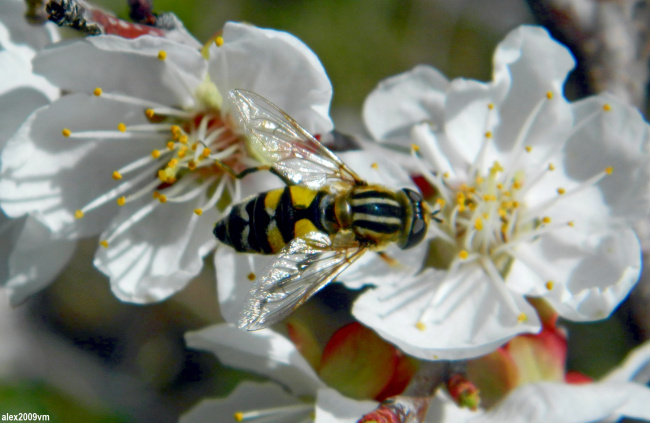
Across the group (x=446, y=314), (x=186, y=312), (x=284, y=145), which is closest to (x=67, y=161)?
(x=284, y=145)

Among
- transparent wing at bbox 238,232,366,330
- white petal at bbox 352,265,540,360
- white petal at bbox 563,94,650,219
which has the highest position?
white petal at bbox 563,94,650,219

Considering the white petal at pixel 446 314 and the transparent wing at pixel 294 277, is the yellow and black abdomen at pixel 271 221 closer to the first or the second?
the transparent wing at pixel 294 277

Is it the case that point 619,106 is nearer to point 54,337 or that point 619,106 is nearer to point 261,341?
point 261,341

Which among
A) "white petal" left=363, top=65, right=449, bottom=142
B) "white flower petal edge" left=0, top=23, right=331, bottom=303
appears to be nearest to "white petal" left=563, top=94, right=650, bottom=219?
"white petal" left=363, top=65, right=449, bottom=142

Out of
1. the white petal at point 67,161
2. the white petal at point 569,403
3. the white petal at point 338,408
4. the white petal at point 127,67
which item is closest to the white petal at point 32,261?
the white petal at point 67,161

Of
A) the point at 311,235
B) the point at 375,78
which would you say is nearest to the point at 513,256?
the point at 311,235

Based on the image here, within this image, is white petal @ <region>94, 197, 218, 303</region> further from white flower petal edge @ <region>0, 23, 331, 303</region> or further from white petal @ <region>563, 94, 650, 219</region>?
white petal @ <region>563, 94, 650, 219</region>

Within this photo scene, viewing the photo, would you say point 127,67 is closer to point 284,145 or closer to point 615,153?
point 284,145

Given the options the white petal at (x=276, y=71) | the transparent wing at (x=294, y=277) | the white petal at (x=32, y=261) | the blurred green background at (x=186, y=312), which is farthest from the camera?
the blurred green background at (x=186, y=312)
